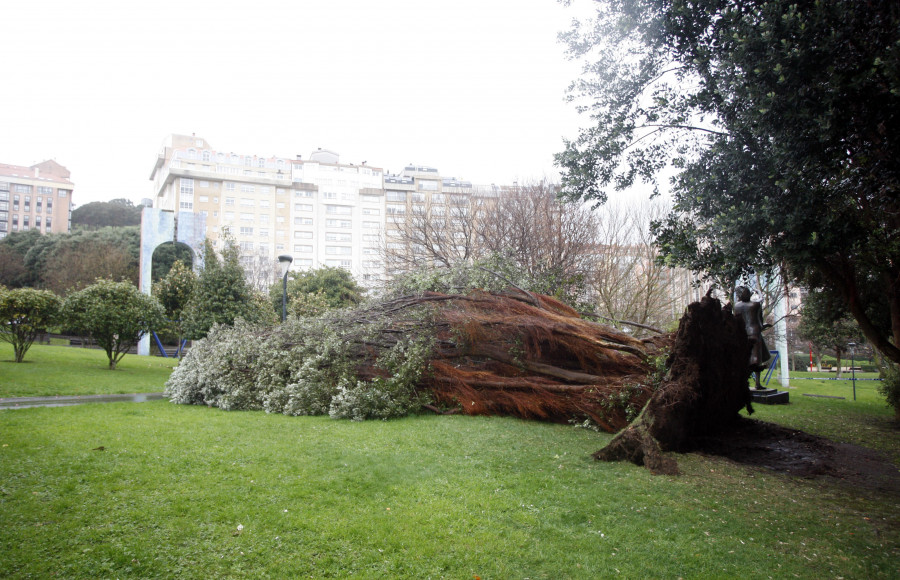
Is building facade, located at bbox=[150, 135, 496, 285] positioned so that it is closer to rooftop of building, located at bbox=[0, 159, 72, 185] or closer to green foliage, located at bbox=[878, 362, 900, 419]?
rooftop of building, located at bbox=[0, 159, 72, 185]

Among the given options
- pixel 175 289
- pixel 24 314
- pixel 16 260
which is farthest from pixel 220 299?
pixel 16 260

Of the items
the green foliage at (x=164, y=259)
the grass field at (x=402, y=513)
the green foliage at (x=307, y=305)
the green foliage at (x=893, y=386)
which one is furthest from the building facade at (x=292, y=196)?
the grass field at (x=402, y=513)

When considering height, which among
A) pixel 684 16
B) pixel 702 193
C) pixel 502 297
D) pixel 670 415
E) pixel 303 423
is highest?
pixel 684 16

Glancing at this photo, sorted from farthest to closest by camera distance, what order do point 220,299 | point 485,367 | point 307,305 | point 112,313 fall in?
1. point 307,305
2. point 220,299
3. point 112,313
4. point 485,367

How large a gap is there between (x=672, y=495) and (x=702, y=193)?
337 cm

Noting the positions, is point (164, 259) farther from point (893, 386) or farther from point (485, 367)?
point (893, 386)

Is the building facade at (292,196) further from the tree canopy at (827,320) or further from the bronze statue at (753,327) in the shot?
the bronze statue at (753,327)

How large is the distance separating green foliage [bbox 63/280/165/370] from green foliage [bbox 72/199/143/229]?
160 feet

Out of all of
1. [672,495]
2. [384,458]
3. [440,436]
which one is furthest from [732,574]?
[440,436]

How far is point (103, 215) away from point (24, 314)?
5053 cm

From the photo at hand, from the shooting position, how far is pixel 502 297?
36.0 ft

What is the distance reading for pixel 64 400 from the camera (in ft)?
37.2

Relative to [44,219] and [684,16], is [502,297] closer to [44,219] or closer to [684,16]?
[684,16]

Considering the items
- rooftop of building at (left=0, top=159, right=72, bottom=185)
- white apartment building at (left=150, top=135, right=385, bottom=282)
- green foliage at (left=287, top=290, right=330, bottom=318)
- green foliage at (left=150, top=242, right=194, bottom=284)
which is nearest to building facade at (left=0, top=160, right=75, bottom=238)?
rooftop of building at (left=0, top=159, right=72, bottom=185)
